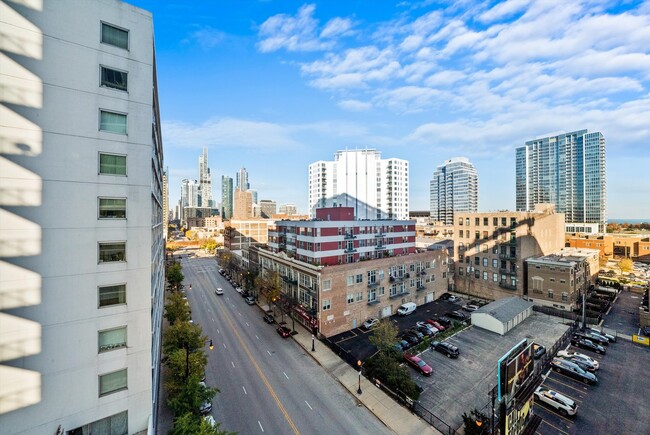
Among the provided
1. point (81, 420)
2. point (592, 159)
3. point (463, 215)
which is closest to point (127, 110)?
point (81, 420)

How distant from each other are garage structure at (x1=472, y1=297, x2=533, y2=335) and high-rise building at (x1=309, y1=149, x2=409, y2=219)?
236 ft

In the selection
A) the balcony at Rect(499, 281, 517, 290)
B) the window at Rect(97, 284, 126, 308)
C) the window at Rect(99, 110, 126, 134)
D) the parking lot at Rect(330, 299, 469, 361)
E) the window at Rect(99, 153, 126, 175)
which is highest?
the window at Rect(99, 110, 126, 134)

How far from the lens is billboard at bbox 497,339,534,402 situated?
16.3 m

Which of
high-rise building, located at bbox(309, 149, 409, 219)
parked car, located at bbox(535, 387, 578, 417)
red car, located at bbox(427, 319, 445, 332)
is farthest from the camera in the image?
high-rise building, located at bbox(309, 149, 409, 219)

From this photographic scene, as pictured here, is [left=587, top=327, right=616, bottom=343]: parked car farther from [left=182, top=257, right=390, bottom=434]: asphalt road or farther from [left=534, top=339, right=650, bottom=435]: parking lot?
[left=182, top=257, right=390, bottom=434]: asphalt road

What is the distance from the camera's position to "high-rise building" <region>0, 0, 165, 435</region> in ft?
45.4

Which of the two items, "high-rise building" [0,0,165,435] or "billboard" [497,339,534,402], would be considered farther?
"billboard" [497,339,534,402]

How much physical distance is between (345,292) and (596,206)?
174 m

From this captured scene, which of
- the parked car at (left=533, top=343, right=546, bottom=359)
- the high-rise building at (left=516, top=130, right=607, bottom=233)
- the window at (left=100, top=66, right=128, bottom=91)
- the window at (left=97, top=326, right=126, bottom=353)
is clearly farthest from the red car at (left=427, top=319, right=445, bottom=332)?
the high-rise building at (left=516, top=130, right=607, bottom=233)

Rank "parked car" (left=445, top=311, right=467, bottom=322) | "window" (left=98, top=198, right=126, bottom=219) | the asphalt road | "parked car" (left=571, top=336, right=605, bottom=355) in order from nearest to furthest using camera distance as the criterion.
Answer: "window" (left=98, top=198, right=126, bottom=219), the asphalt road, "parked car" (left=571, top=336, right=605, bottom=355), "parked car" (left=445, top=311, right=467, bottom=322)

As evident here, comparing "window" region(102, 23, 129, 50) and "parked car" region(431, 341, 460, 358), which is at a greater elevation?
"window" region(102, 23, 129, 50)

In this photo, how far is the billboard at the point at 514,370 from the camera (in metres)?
16.3

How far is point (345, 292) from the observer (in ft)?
138

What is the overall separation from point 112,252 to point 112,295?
2.56 metres
